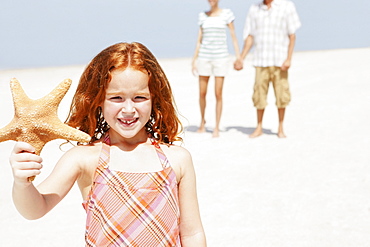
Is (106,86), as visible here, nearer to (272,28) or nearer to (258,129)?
(272,28)

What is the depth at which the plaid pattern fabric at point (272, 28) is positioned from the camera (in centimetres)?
680

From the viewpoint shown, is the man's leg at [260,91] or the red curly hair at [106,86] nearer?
the red curly hair at [106,86]

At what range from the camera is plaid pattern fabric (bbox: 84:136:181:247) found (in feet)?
6.37

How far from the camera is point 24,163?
1723 mm

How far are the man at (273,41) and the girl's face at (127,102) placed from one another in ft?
16.6

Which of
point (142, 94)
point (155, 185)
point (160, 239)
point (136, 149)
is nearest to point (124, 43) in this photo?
point (142, 94)

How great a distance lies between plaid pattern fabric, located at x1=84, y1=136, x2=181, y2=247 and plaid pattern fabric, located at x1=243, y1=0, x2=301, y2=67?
519cm

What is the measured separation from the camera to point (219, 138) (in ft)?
23.4

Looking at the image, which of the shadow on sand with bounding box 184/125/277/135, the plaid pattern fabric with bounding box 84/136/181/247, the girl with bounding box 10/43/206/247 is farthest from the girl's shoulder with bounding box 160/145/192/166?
the shadow on sand with bounding box 184/125/277/135

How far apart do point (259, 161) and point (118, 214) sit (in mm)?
4065

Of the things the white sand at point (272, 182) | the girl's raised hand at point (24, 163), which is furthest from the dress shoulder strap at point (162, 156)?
the white sand at point (272, 182)

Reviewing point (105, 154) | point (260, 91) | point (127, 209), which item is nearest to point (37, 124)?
point (105, 154)

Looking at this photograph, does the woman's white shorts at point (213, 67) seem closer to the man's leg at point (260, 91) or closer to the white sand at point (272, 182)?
the man's leg at point (260, 91)

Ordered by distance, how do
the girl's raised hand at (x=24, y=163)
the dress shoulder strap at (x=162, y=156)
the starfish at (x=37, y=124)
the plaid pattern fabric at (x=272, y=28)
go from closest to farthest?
1. the girl's raised hand at (x=24, y=163)
2. the starfish at (x=37, y=124)
3. the dress shoulder strap at (x=162, y=156)
4. the plaid pattern fabric at (x=272, y=28)
